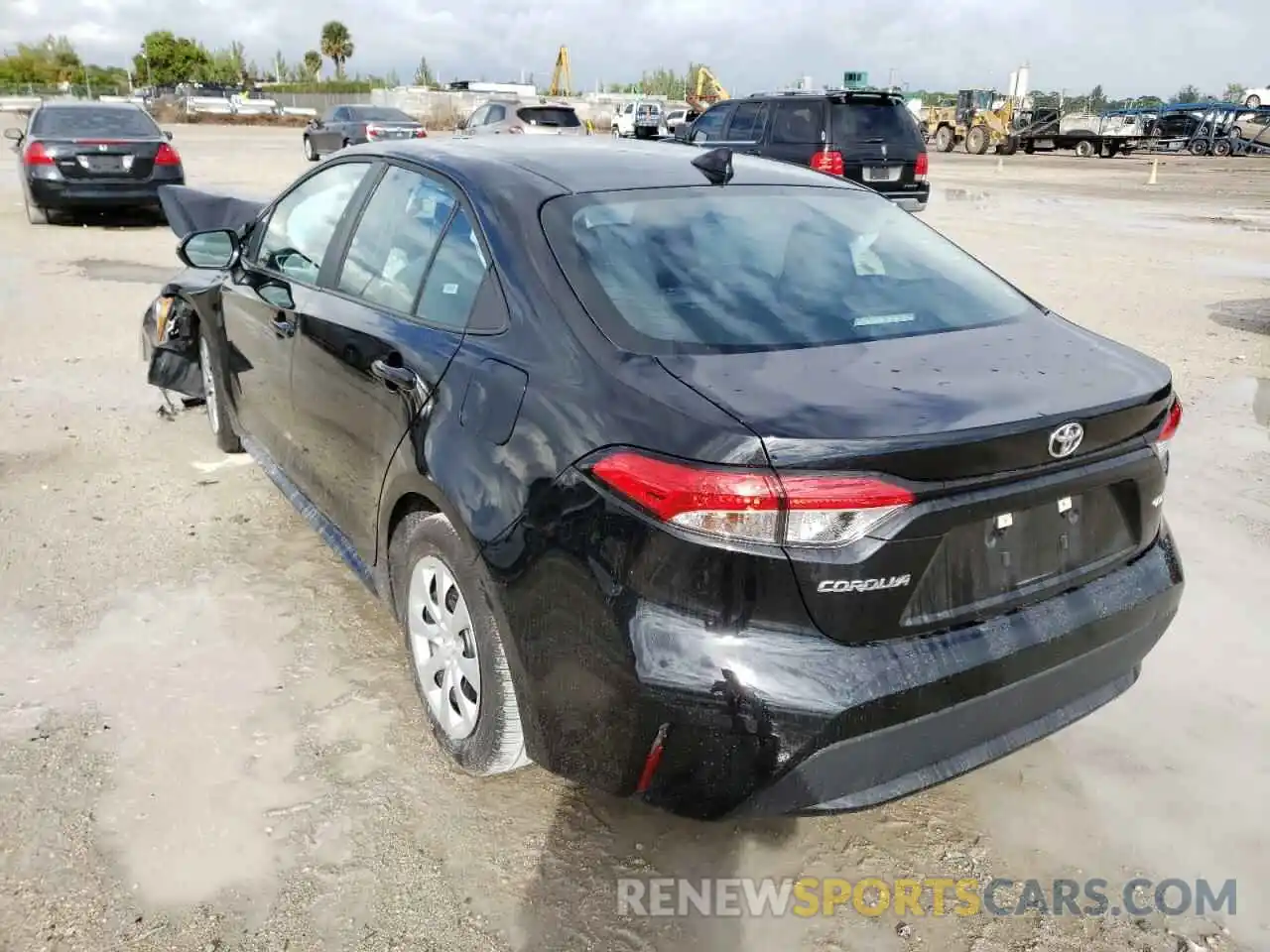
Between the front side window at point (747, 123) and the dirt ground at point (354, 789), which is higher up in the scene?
the front side window at point (747, 123)

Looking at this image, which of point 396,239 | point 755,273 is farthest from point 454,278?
point 755,273

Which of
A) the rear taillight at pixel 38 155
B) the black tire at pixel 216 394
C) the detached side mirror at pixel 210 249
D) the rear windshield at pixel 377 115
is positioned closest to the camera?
the detached side mirror at pixel 210 249

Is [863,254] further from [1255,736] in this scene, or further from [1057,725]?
[1255,736]

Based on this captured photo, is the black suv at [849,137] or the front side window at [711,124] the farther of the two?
the front side window at [711,124]

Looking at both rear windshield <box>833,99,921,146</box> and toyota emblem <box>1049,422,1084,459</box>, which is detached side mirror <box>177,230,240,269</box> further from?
rear windshield <box>833,99,921,146</box>

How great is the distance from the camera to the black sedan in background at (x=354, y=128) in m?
24.9

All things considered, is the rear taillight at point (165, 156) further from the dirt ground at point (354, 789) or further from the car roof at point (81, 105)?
the dirt ground at point (354, 789)

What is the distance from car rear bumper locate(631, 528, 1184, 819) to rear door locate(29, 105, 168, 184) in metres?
13.2

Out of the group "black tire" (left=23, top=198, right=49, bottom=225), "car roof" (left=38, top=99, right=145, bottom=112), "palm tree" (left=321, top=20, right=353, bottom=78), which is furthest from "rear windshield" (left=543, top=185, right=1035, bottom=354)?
"palm tree" (left=321, top=20, right=353, bottom=78)

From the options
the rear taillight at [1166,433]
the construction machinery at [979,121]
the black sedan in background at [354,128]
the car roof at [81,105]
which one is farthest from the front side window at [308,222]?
the construction machinery at [979,121]

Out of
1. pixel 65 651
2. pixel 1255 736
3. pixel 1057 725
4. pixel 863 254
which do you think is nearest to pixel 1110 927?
pixel 1057 725

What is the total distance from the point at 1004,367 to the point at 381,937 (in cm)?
192

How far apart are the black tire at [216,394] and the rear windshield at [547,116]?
64.5ft

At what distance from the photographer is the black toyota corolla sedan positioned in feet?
6.73
